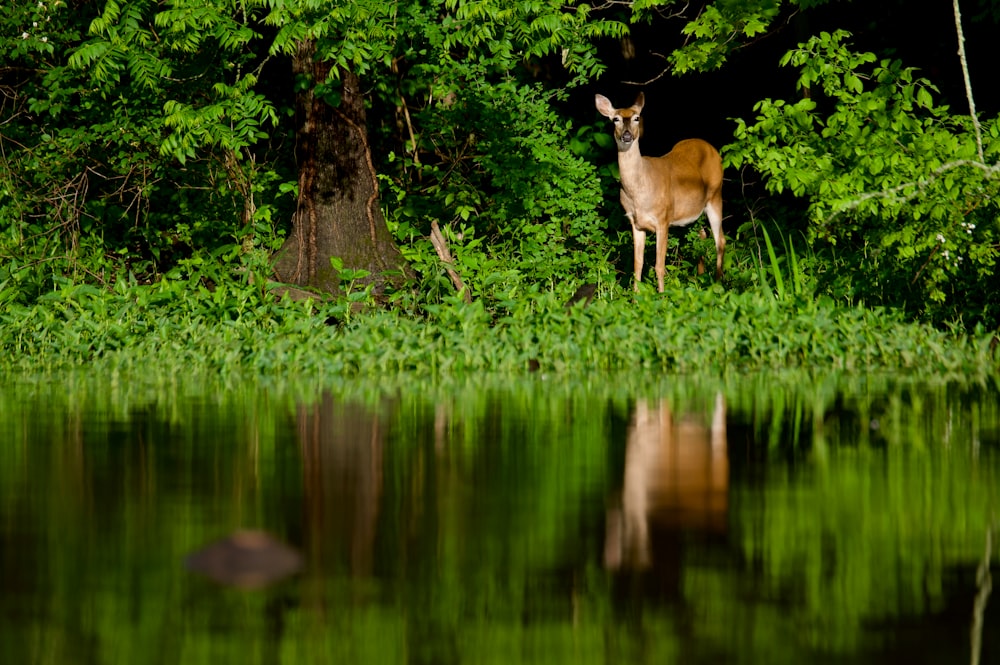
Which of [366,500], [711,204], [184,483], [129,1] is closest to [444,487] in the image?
[366,500]

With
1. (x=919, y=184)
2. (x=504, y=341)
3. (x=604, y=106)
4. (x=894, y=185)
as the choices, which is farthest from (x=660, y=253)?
(x=504, y=341)

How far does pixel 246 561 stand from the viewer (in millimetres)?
4848

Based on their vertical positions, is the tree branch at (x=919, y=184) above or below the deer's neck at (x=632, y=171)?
below

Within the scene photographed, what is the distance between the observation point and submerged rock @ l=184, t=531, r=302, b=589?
477cm

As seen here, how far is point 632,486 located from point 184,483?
6.28 feet

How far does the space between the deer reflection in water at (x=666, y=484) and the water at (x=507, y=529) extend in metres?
0.02

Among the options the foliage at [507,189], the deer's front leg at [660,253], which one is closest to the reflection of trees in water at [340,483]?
the deer's front leg at [660,253]

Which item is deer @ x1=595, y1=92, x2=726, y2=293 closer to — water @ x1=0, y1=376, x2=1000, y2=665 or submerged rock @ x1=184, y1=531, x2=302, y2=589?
water @ x1=0, y1=376, x2=1000, y2=665

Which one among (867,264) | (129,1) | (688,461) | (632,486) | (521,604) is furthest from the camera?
(867,264)

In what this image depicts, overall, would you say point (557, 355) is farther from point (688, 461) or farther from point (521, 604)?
point (521, 604)

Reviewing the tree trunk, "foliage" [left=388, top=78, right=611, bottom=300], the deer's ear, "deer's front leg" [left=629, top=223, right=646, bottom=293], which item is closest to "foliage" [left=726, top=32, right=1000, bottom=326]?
"deer's front leg" [left=629, top=223, right=646, bottom=293]

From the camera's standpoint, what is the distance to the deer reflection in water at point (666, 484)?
5.39 meters

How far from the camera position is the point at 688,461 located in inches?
284

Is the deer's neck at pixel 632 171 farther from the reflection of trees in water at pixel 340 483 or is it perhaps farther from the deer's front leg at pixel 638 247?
the reflection of trees in water at pixel 340 483
